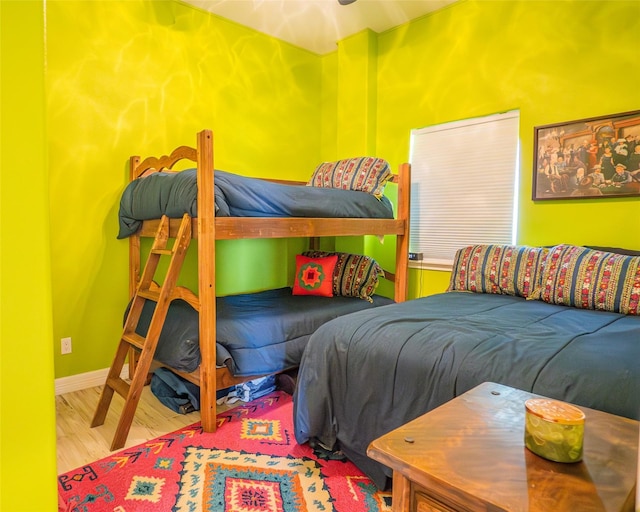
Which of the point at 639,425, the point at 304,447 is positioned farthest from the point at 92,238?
the point at 639,425

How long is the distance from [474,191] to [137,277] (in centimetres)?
→ 254

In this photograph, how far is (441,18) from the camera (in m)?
3.25

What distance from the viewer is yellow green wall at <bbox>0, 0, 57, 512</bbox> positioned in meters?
0.48

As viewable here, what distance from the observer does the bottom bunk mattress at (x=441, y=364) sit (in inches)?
52.3

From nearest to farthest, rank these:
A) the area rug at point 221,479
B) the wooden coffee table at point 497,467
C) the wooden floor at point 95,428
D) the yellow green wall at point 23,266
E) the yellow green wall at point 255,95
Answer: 1. the yellow green wall at point 23,266
2. the wooden coffee table at point 497,467
3. the area rug at point 221,479
4. the wooden floor at point 95,428
5. the yellow green wall at point 255,95

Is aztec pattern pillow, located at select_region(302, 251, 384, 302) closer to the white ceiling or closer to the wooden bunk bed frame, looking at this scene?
the wooden bunk bed frame

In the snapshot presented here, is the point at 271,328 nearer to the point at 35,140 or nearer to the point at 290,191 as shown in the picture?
the point at 290,191

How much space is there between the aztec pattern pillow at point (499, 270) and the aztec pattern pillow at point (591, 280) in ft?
0.27

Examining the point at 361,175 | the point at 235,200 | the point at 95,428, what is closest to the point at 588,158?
the point at 361,175

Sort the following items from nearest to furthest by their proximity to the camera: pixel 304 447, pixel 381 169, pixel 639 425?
pixel 639 425, pixel 304 447, pixel 381 169

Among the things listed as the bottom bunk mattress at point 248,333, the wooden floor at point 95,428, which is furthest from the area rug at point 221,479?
the bottom bunk mattress at point 248,333

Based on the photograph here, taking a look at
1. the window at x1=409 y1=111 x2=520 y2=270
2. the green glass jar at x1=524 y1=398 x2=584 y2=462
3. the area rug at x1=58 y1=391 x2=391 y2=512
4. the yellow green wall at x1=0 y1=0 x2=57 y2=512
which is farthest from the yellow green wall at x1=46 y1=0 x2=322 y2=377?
the green glass jar at x1=524 y1=398 x2=584 y2=462

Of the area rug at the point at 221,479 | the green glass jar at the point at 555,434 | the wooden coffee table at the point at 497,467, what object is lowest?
the area rug at the point at 221,479

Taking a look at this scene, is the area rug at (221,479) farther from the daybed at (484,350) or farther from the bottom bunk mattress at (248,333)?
the bottom bunk mattress at (248,333)
